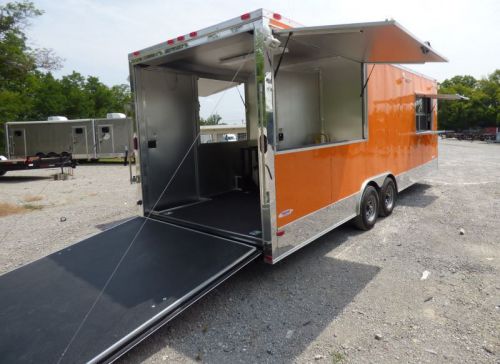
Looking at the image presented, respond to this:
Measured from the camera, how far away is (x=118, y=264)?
343 centimetres

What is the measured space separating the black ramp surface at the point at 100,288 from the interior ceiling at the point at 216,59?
2.07 meters

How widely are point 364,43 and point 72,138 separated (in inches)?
647

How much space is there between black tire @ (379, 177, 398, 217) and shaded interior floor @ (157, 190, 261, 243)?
191 cm

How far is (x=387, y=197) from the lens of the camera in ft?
19.8

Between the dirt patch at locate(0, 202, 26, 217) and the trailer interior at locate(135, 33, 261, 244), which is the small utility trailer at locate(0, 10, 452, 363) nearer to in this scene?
the trailer interior at locate(135, 33, 261, 244)

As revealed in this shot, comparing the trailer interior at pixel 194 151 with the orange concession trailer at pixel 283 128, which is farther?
the trailer interior at pixel 194 151

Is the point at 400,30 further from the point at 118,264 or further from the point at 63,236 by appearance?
the point at 63,236

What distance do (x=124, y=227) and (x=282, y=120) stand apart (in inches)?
111

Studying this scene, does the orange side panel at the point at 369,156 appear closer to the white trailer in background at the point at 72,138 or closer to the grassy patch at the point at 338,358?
the grassy patch at the point at 338,358

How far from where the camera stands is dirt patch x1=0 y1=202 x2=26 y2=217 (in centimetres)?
755

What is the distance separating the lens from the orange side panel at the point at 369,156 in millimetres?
3691

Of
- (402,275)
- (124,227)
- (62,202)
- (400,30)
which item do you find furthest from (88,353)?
(62,202)

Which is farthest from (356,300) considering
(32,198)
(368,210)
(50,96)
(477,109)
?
(477,109)

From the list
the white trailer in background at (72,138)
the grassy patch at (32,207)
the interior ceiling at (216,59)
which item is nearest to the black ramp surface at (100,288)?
the interior ceiling at (216,59)
